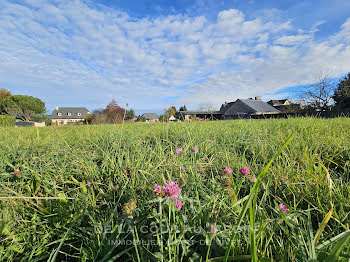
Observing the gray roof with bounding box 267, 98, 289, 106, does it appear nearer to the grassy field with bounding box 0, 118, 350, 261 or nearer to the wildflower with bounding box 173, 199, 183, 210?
the grassy field with bounding box 0, 118, 350, 261

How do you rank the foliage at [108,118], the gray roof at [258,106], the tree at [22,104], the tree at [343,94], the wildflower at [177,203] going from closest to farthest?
the wildflower at [177,203] < the foliage at [108,118] < the tree at [343,94] < the gray roof at [258,106] < the tree at [22,104]

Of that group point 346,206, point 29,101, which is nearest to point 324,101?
point 346,206

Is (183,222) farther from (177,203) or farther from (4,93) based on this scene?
(4,93)

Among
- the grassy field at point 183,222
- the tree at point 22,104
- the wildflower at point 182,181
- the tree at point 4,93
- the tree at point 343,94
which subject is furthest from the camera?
the tree at point 4,93

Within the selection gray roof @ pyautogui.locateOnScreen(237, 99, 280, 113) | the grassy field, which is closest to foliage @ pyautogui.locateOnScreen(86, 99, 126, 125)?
the grassy field

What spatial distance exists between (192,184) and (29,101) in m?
53.3

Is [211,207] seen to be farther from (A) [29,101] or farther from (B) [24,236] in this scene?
(A) [29,101]

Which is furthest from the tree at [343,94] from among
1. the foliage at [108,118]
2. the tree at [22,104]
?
the tree at [22,104]

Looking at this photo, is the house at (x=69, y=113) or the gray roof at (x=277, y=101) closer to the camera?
the gray roof at (x=277, y=101)

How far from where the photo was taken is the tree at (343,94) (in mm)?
20125

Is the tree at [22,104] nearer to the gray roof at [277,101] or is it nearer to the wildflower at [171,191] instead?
the wildflower at [171,191]

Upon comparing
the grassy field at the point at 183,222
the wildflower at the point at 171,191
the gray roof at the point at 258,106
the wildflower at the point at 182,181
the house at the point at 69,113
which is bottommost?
the grassy field at the point at 183,222

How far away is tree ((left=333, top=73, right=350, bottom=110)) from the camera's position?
66.0 feet

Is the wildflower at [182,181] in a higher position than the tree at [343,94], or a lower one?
lower
